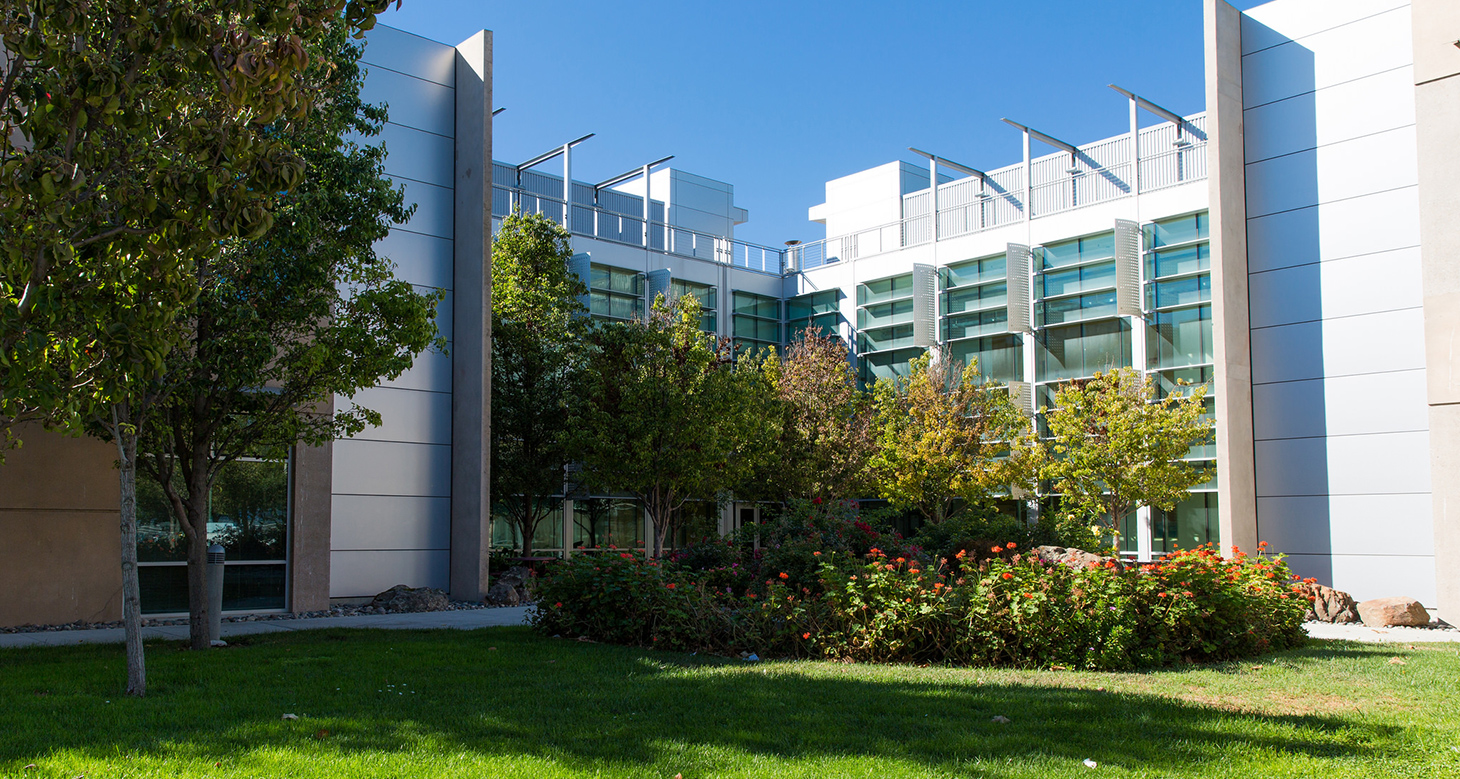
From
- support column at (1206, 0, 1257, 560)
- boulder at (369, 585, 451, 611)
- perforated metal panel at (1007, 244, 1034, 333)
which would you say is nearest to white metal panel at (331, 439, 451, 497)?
boulder at (369, 585, 451, 611)

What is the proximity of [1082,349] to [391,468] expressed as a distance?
19.5 meters

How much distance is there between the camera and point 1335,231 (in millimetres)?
18625

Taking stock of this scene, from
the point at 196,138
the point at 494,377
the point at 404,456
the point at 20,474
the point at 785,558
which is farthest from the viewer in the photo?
the point at 494,377

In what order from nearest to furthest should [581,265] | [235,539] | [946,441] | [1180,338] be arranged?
1. [235,539]
2. [1180,338]
3. [946,441]
4. [581,265]

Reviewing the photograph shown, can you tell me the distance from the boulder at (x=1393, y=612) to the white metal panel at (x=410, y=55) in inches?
739

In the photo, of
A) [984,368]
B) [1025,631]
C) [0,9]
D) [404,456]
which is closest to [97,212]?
[0,9]

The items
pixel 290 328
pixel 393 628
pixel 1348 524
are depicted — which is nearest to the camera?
pixel 290 328

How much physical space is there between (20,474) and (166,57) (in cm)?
1259

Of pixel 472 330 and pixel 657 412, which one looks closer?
pixel 472 330

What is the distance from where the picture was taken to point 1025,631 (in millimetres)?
9602

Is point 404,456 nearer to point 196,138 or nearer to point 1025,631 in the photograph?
point 1025,631

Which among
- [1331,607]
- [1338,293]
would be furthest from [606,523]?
[1338,293]

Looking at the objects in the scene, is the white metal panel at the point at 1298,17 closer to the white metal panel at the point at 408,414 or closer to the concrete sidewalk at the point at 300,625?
the white metal panel at the point at 408,414

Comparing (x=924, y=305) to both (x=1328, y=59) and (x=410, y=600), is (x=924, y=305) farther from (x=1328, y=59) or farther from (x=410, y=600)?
(x=410, y=600)
